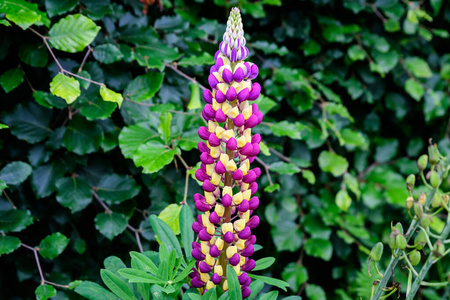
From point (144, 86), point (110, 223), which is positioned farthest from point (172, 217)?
point (144, 86)

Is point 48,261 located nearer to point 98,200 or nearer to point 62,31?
point 98,200

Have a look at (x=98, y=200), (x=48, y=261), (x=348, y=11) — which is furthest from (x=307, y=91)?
(x=48, y=261)

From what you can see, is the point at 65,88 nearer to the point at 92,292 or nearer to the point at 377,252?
the point at 92,292

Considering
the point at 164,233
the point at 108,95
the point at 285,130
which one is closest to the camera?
the point at 164,233

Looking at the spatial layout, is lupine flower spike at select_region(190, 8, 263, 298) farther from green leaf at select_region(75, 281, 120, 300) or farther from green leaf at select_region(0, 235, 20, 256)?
green leaf at select_region(0, 235, 20, 256)

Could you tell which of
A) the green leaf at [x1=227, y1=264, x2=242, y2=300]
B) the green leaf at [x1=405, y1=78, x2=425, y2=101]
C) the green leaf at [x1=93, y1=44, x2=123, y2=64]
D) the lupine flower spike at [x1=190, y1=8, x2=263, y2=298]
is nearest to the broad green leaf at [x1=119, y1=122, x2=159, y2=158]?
the green leaf at [x1=93, y1=44, x2=123, y2=64]

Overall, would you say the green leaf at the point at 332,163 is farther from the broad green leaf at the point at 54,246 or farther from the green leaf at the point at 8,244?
the green leaf at the point at 8,244

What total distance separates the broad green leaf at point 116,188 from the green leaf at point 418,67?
161cm

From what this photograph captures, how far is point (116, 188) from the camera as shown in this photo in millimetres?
1378

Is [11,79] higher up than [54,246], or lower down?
higher up

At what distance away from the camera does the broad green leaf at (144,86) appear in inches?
53.9

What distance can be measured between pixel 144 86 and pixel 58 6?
0.36 meters

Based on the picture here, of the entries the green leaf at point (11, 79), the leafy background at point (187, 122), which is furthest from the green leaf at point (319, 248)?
the green leaf at point (11, 79)

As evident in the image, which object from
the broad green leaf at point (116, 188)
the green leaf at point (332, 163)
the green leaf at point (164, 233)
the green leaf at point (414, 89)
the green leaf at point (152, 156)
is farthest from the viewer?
the green leaf at point (414, 89)
